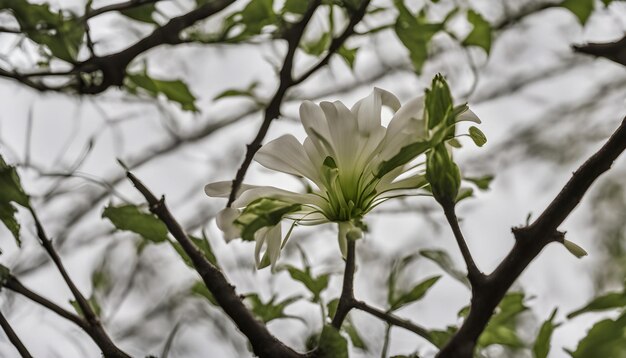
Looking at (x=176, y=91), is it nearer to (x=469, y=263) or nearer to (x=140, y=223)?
(x=140, y=223)

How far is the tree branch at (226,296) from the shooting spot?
0.25 metres

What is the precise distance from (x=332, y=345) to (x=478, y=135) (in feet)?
0.31

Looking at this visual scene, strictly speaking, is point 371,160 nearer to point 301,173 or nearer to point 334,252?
point 301,173

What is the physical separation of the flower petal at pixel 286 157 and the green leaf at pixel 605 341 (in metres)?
0.12

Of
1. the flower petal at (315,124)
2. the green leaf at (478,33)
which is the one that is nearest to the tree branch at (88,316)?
the flower petal at (315,124)

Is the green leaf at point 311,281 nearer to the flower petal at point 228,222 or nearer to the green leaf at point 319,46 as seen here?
the flower petal at point 228,222

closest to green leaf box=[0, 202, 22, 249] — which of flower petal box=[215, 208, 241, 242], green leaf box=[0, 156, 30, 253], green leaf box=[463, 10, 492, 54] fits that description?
green leaf box=[0, 156, 30, 253]

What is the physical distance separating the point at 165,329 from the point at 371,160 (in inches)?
24.6

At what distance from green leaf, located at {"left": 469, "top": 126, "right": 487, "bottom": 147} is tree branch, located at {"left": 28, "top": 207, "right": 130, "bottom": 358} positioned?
15cm

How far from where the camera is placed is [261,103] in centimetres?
59

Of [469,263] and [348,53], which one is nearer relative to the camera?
[469,263]

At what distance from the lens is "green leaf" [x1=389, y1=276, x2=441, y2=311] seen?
1.09 feet

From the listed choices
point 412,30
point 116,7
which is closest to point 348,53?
point 412,30

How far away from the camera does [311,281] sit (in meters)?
0.37
